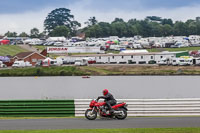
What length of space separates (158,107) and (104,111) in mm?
2907

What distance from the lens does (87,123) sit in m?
17.2

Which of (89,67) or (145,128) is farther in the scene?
(89,67)

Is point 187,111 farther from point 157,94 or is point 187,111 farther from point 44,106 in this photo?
point 157,94

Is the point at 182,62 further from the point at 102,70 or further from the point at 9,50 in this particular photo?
the point at 9,50

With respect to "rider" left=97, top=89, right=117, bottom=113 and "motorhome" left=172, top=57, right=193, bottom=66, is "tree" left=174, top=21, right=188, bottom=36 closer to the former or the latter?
"motorhome" left=172, top=57, right=193, bottom=66

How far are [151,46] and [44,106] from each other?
98860 millimetres

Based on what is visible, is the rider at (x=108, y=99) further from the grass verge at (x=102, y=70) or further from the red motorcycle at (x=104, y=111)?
the grass verge at (x=102, y=70)

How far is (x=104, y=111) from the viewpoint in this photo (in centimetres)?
1841

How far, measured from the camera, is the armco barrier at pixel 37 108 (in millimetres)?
20078

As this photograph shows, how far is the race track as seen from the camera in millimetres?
16219

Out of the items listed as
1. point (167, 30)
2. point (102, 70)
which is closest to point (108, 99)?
point (102, 70)

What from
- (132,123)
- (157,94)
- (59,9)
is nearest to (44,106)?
(132,123)

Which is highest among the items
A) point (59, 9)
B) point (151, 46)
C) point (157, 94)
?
point (59, 9)

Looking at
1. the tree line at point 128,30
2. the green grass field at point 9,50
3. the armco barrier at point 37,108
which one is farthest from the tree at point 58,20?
the armco barrier at point 37,108
